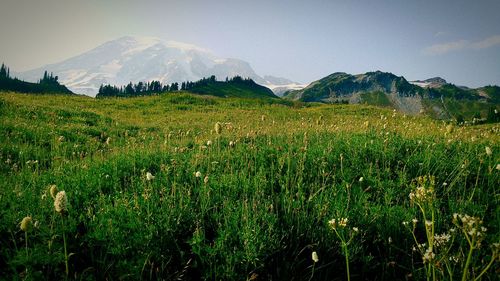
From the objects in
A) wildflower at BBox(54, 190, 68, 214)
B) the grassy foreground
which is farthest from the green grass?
wildflower at BBox(54, 190, 68, 214)

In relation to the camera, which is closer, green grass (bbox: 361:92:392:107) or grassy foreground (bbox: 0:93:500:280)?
grassy foreground (bbox: 0:93:500:280)

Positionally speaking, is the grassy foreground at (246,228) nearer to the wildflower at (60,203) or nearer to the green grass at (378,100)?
the wildflower at (60,203)

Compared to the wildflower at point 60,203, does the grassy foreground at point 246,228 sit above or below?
below

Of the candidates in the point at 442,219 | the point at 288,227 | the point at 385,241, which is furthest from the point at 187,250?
the point at 442,219

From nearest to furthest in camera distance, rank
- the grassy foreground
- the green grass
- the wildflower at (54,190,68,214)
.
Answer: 1. the wildflower at (54,190,68,214)
2. the grassy foreground
3. the green grass

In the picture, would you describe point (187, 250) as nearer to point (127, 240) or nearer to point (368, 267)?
point (127, 240)

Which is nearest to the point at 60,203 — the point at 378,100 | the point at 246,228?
the point at 246,228

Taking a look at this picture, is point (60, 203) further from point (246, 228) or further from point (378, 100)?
point (378, 100)

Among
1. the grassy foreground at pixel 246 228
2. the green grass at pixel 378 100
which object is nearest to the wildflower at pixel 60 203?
the grassy foreground at pixel 246 228

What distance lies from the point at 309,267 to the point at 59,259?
258cm

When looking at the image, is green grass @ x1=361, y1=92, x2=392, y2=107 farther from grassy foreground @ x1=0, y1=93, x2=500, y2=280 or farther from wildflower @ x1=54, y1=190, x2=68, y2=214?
wildflower @ x1=54, y1=190, x2=68, y2=214

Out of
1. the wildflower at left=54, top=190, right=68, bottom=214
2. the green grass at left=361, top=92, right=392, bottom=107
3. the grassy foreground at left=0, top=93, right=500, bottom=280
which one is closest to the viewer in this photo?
Result: the wildflower at left=54, top=190, right=68, bottom=214

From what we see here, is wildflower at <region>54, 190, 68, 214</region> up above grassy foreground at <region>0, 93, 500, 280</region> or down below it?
above

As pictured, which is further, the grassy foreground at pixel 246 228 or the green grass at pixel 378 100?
the green grass at pixel 378 100
